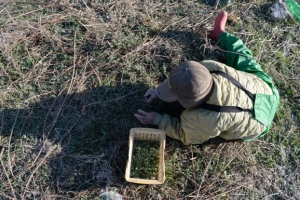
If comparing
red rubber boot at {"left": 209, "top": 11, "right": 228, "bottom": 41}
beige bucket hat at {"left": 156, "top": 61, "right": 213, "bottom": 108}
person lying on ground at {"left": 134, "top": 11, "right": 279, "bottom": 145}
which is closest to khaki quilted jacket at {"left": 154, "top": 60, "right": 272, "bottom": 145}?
person lying on ground at {"left": 134, "top": 11, "right": 279, "bottom": 145}

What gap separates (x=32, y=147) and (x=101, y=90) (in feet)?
3.01

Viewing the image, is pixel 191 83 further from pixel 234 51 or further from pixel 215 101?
pixel 234 51

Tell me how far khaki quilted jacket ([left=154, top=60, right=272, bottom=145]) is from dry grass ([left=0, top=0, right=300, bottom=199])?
0.84 ft

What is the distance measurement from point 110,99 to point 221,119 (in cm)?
126

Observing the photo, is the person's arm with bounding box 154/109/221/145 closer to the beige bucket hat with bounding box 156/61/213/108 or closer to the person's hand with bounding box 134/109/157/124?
the person's hand with bounding box 134/109/157/124

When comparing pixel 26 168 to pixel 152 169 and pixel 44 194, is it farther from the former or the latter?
pixel 152 169

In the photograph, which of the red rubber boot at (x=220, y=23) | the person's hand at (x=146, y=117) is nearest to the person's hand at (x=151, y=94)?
the person's hand at (x=146, y=117)

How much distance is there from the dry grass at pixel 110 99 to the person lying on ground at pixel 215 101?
28cm

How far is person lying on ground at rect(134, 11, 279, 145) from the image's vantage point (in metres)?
2.74

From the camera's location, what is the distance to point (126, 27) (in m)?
3.91

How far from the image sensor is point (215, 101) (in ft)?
9.50

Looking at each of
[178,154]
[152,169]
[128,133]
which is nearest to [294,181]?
[178,154]

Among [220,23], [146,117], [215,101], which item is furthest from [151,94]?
[220,23]

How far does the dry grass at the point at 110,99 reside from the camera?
3.34m
